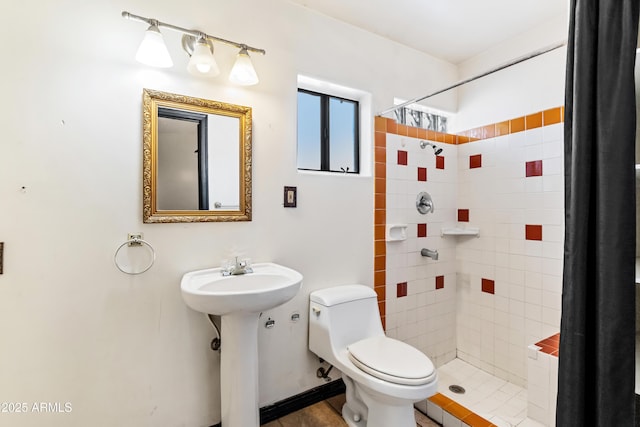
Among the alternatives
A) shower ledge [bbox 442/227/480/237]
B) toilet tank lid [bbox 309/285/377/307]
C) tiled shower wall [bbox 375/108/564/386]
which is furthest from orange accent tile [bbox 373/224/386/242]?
shower ledge [bbox 442/227/480/237]

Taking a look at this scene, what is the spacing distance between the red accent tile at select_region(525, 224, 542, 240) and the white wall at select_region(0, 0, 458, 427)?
156 centimetres

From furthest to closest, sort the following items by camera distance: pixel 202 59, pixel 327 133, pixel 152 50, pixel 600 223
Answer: pixel 327 133
pixel 202 59
pixel 152 50
pixel 600 223

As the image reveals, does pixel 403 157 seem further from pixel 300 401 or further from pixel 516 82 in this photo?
pixel 300 401

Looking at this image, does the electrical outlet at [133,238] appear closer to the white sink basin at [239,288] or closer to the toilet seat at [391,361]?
the white sink basin at [239,288]

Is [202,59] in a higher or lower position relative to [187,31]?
lower

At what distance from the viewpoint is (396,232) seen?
2225 mm

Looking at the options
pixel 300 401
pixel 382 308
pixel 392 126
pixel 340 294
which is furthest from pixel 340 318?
pixel 392 126

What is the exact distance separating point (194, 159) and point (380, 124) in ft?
4.17

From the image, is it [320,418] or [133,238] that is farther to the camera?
[320,418]

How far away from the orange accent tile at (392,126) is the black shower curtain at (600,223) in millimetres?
1304

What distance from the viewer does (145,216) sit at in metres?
1.45

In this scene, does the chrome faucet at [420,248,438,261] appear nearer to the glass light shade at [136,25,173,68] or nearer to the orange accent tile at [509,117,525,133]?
the orange accent tile at [509,117,525,133]

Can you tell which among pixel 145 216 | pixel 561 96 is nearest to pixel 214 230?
pixel 145 216

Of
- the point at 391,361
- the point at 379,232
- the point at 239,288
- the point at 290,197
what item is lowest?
the point at 391,361
